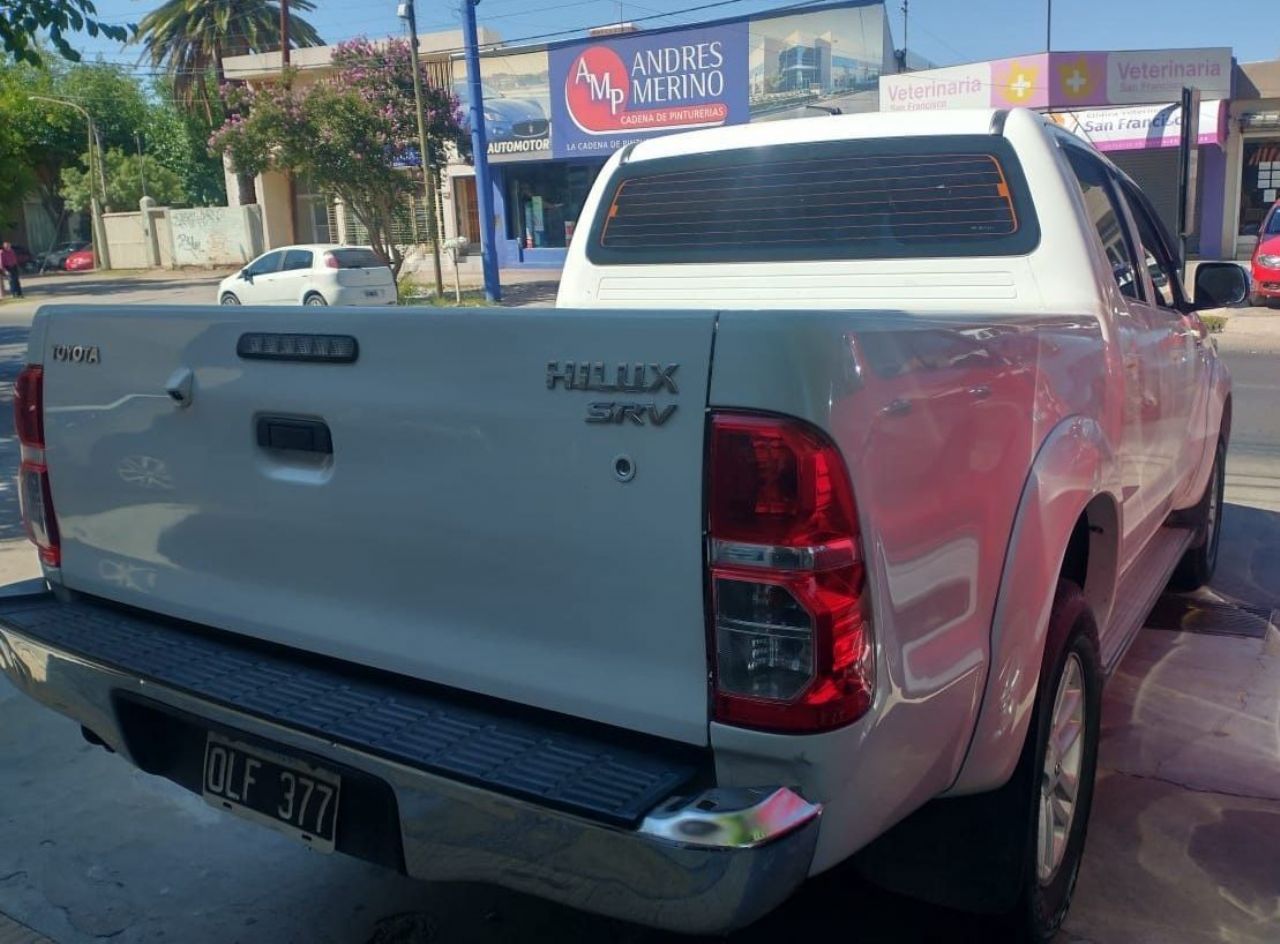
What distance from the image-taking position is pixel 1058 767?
2.84m

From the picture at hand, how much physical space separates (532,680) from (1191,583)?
426 cm

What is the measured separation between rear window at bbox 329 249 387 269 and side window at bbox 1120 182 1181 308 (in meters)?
20.2

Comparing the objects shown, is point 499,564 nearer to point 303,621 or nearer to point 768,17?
point 303,621

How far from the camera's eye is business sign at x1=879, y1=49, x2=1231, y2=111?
81.7 feet

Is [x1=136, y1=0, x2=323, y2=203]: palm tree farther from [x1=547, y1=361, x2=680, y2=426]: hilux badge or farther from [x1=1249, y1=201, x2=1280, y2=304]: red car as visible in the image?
[x1=547, y1=361, x2=680, y2=426]: hilux badge

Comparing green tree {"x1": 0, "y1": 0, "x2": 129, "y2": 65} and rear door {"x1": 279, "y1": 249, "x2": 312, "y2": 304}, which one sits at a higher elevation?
green tree {"x1": 0, "y1": 0, "x2": 129, "y2": 65}

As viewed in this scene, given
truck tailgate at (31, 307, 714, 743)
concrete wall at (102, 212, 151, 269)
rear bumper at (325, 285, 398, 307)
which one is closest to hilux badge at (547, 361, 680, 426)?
truck tailgate at (31, 307, 714, 743)

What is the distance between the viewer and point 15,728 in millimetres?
4363

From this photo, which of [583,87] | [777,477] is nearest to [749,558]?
[777,477]

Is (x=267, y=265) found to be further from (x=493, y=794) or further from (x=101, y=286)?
(x=493, y=794)

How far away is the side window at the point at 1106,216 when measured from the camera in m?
3.77

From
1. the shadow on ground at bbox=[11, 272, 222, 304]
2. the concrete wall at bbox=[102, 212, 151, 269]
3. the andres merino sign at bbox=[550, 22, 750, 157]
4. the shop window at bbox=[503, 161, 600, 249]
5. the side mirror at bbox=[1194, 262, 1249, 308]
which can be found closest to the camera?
the side mirror at bbox=[1194, 262, 1249, 308]

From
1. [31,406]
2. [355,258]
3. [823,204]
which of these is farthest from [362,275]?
[31,406]

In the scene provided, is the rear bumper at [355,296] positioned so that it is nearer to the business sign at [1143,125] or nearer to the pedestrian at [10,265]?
the business sign at [1143,125]
